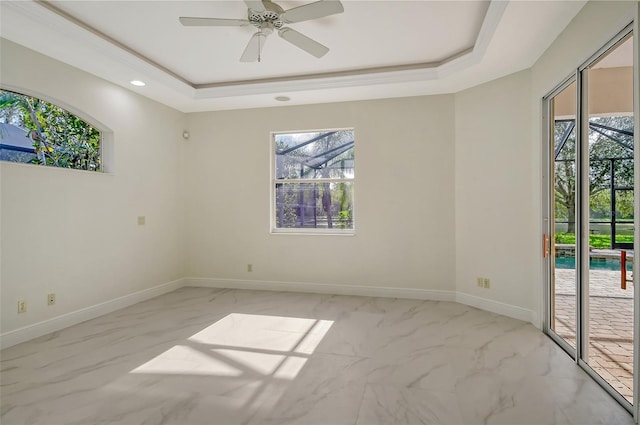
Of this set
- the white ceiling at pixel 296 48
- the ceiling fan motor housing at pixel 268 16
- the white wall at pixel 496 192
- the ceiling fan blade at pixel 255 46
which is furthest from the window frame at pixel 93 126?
the white wall at pixel 496 192

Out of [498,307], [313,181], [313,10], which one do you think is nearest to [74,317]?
[313,181]

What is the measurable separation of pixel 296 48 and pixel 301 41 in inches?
24.9

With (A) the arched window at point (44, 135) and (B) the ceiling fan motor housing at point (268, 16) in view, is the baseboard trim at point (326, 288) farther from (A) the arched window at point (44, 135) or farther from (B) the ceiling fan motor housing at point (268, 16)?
(B) the ceiling fan motor housing at point (268, 16)

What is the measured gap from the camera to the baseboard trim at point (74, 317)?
9.52ft

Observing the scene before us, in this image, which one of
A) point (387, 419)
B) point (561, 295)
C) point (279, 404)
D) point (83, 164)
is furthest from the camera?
point (83, 164)

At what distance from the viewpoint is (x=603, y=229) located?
2.29 m

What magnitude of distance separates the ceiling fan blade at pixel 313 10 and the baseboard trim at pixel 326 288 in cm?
328

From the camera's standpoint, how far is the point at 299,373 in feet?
7.98

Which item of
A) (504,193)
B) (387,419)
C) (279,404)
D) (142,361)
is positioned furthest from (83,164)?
(504,193)

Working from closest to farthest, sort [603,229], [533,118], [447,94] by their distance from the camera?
[603,229] < [533,118] < [447,94]

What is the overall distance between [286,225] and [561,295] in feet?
10.9

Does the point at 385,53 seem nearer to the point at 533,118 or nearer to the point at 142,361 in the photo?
the point at 533,118

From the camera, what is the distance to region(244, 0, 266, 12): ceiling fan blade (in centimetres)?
235

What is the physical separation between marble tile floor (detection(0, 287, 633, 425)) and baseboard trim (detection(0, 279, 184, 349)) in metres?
0.11
